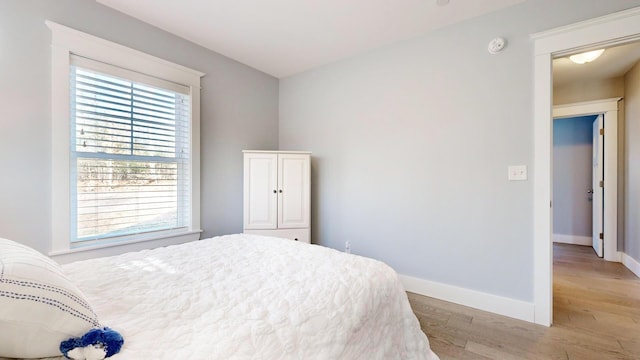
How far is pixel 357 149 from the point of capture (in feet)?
10.2

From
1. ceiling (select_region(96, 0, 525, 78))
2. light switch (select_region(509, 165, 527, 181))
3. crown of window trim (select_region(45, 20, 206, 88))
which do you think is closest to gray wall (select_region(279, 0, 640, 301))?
light switch (select_region(509, 165, 527, 181))

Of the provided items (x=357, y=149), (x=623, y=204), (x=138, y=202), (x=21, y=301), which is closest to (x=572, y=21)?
(x=357, y=149)

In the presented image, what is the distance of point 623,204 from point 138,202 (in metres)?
5.69

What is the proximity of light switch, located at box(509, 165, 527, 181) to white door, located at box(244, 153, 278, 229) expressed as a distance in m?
2.25

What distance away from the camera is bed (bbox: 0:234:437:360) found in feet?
2.64

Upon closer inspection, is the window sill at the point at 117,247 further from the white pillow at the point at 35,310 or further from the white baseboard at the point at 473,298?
the white baseboard at the point at 473,298

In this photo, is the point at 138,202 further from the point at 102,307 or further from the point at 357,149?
the point at 357,149

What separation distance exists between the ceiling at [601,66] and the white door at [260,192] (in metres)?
3.30

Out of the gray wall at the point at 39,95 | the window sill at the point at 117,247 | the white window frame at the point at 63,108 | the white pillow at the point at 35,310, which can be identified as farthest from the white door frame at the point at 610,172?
the white window frame at the point at 63,108

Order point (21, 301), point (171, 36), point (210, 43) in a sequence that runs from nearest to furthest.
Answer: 1. point (21, 301)
2. point (171, 36)
3. point (210, 43)

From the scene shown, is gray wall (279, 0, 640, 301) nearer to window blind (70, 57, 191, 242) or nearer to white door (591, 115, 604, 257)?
window blind (70, 57, 191, 242)

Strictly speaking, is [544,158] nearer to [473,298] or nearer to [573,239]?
[473,298]

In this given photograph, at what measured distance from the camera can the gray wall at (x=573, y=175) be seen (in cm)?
461

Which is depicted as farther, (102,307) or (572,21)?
(572,21)
